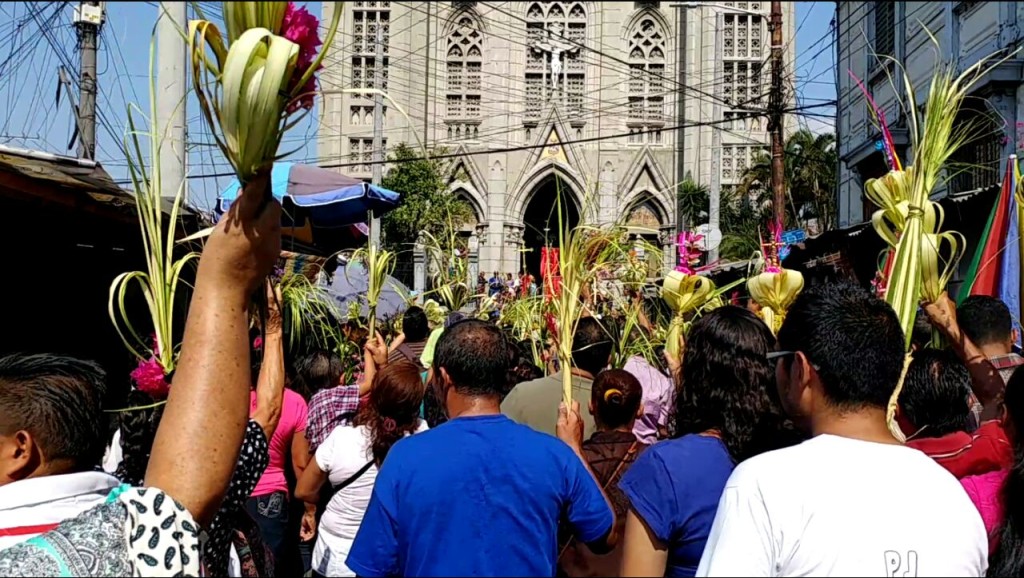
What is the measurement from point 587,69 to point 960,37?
1030 inches

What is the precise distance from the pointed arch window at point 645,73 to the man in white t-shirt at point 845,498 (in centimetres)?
3573

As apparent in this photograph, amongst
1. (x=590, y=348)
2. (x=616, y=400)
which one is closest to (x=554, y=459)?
(x=616, y=400)

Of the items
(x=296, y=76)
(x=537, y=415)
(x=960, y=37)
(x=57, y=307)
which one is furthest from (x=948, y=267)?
(x=960, y=37)

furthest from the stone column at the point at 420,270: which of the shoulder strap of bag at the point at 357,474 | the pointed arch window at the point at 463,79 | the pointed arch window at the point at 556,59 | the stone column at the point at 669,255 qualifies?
the shoulder strap of bag at the point at 357,474

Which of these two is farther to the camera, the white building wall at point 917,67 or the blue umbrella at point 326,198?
the white building wall at point 917,67

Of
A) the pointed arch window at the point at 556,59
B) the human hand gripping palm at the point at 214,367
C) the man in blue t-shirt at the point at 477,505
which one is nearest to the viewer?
the human hand gripping palm at the point at 214,367

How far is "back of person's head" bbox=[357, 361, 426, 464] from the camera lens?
4.23 m

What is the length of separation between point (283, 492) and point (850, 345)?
349cm

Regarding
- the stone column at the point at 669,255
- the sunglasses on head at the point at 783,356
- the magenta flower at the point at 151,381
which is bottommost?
the magenta flower at the point at 151,381

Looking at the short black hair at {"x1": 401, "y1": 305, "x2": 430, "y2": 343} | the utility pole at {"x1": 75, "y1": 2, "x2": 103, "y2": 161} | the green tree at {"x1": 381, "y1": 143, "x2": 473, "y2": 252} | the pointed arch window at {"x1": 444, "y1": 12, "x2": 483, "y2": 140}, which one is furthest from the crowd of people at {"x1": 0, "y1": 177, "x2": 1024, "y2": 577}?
the pointed arch window at {"x1": 444, "y1": 12, "x2": 483, "y2": 140}

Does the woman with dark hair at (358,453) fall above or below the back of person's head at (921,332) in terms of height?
below

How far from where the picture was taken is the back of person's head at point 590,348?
4.82 meters

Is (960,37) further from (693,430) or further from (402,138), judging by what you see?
Result: (402,138)

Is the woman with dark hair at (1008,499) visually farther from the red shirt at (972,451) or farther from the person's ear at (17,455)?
the person's ear at (17,455)
